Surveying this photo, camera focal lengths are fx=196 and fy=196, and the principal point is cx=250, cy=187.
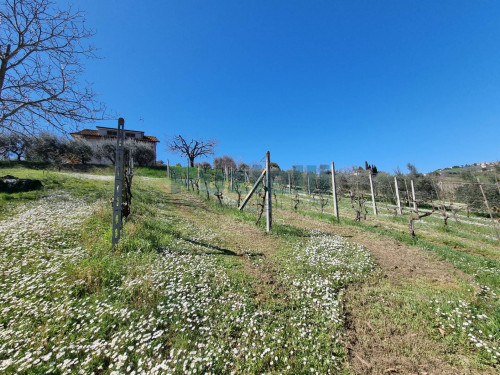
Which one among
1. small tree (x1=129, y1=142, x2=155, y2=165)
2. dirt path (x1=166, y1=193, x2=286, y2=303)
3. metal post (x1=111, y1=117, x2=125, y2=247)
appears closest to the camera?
dirt path (x1=166, y1=193, x2=286, y2=303)

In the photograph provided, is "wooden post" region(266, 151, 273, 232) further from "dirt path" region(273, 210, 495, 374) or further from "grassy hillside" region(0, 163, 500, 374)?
"dirt path" region(273, 210, 495, 374)

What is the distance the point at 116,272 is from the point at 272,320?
372 centimetres

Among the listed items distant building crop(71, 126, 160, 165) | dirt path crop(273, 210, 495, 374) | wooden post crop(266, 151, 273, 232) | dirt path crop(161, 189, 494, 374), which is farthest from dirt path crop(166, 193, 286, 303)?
distant building crop(71, 126, 160, 165)

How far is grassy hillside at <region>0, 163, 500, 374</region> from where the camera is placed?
2709mm

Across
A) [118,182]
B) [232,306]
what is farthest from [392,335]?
[118,182]

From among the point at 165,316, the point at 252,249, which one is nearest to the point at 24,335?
the point at 165,316

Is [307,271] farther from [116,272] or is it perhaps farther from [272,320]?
[116,272]

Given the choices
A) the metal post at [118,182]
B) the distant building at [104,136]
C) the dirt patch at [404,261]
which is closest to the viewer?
the dirt patch at [404,261]

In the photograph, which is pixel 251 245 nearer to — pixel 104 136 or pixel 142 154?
pixel 142 154

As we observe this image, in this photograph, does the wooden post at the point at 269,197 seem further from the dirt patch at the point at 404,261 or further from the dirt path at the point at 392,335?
the dirt path at the point at 392,335

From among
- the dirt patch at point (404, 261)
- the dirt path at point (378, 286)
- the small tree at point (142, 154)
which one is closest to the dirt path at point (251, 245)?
the dirt path at point (378, 286)

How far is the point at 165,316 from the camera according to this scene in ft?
11.1

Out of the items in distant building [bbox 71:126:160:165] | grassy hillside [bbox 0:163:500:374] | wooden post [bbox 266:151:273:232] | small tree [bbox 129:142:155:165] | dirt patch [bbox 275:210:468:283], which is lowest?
dirt patch [bbox 275:210:468:283]

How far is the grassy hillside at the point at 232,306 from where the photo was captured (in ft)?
8.89
